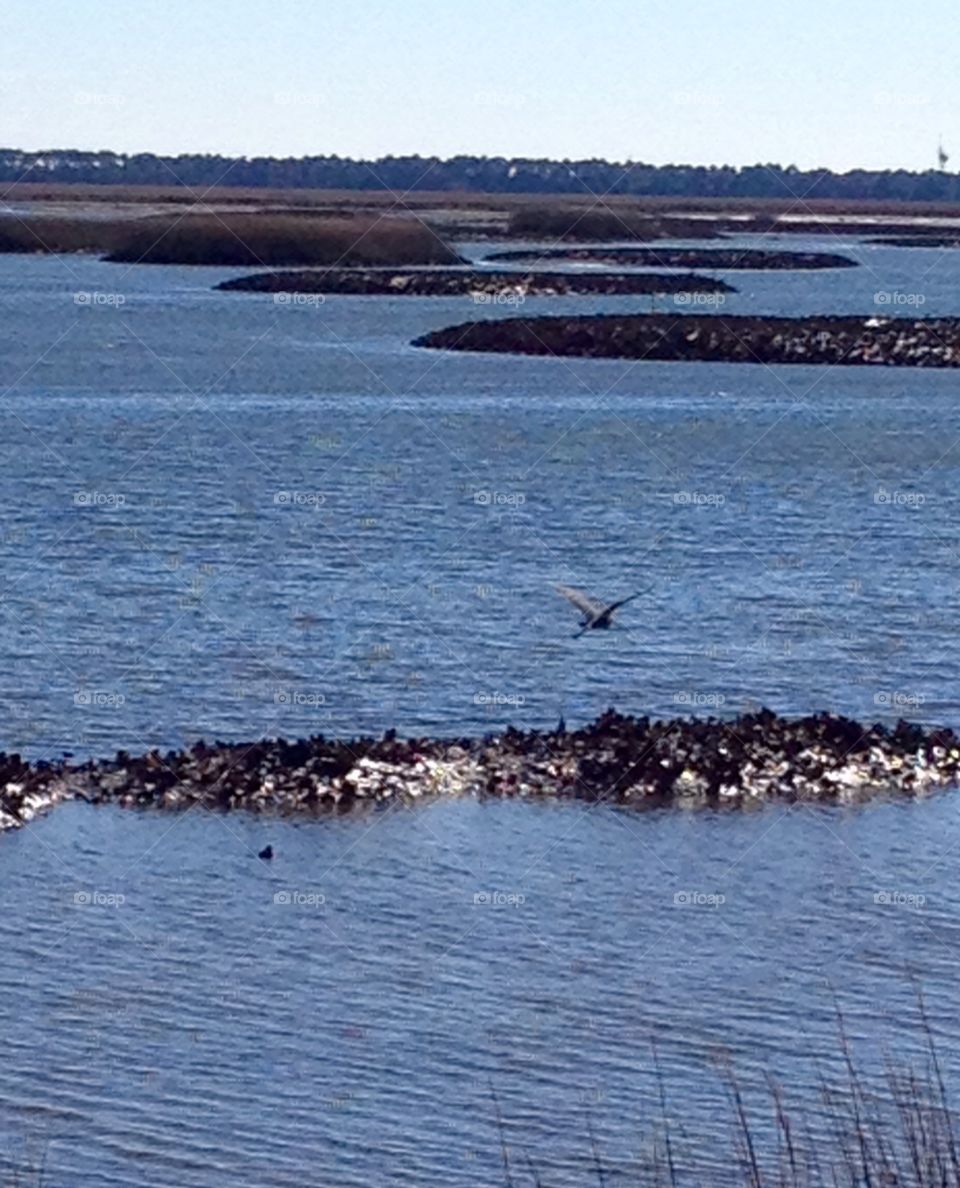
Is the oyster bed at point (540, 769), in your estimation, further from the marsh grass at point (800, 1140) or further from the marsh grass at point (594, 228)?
the marsh grass at point (594, 228)

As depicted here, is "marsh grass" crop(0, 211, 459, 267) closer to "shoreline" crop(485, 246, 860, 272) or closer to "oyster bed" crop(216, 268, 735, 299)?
"shoreline" crop(485, 246, 860, 272)

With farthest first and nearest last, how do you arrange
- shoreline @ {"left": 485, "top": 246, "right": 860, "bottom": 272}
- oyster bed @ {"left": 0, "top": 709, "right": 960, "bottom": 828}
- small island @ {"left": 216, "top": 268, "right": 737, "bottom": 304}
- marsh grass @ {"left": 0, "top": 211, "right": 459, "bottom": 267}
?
shoreline @ {"left": 485, "top": 246, "right": 860, "bottom": 272} < marsh grass @ {"left": 0, "top": 211, "right": 459, "bottom": 267} < small island @ {"left": 216, "top": 268, "right": 737, "bottom": 304} < oyster bed @ {"left": 0, "top": 709, "right": 960, "bottom": 828}

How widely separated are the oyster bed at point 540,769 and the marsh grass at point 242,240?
9713cm

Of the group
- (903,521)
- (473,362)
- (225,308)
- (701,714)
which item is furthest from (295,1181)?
(225,308)

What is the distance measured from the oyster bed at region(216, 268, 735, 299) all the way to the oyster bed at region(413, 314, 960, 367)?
20708 millimetres

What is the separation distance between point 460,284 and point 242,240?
27.6 metres

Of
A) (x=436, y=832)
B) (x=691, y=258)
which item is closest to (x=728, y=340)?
(x=691, y=258)

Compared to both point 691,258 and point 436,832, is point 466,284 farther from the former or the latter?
point 436,832

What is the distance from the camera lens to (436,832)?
1798 centimetres

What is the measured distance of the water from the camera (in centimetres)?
1303

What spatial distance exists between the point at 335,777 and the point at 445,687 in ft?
13.6

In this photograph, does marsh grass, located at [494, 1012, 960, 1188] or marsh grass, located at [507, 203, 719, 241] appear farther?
marsh grass, located at [507, 203, 719, 241]

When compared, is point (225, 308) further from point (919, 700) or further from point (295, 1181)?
point (295, 1181)

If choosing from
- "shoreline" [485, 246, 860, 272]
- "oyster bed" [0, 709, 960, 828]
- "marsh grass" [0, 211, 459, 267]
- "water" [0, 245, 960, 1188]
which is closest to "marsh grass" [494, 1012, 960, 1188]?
"water" [0, 245, 960, 1188]
